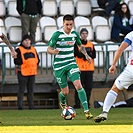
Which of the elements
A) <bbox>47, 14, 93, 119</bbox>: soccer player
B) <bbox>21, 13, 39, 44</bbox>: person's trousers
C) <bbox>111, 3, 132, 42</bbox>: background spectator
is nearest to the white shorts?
<bbox>47, 14, 93, 119</bbox>: soccer player

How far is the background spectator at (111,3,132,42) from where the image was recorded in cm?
2334

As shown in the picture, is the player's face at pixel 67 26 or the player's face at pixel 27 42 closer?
the player's face at pixel 67 26

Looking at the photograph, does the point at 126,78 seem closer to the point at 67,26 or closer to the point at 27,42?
the point at 67,26

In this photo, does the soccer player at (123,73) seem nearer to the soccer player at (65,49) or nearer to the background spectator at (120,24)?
the soccer player at (65,49)

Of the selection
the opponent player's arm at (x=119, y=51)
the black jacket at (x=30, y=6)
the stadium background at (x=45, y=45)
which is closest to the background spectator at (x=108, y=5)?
the stadium background at (x=45, y=45)

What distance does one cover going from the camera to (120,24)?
23.4 meters

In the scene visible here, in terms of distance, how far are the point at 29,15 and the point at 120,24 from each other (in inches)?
120

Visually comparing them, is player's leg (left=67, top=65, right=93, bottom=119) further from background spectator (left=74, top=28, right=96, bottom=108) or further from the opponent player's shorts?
background spectator (left=74, top=28, right=96, bottom=108)

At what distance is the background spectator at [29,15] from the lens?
72.9ft

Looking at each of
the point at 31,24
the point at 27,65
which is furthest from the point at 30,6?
the point at 27,65

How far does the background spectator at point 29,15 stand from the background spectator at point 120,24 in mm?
2649

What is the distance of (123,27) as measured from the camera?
76.8 ft

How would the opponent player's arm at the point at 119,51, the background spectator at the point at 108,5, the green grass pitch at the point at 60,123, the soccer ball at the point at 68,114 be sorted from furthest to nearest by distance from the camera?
the background spectator at the point at 108,5
the soccer ball at the point at 68,114
the opponent player's arm at the point at 119,51
the green grass pitch at the point at 60,123

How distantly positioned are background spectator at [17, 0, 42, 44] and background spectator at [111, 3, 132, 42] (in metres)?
2.65
